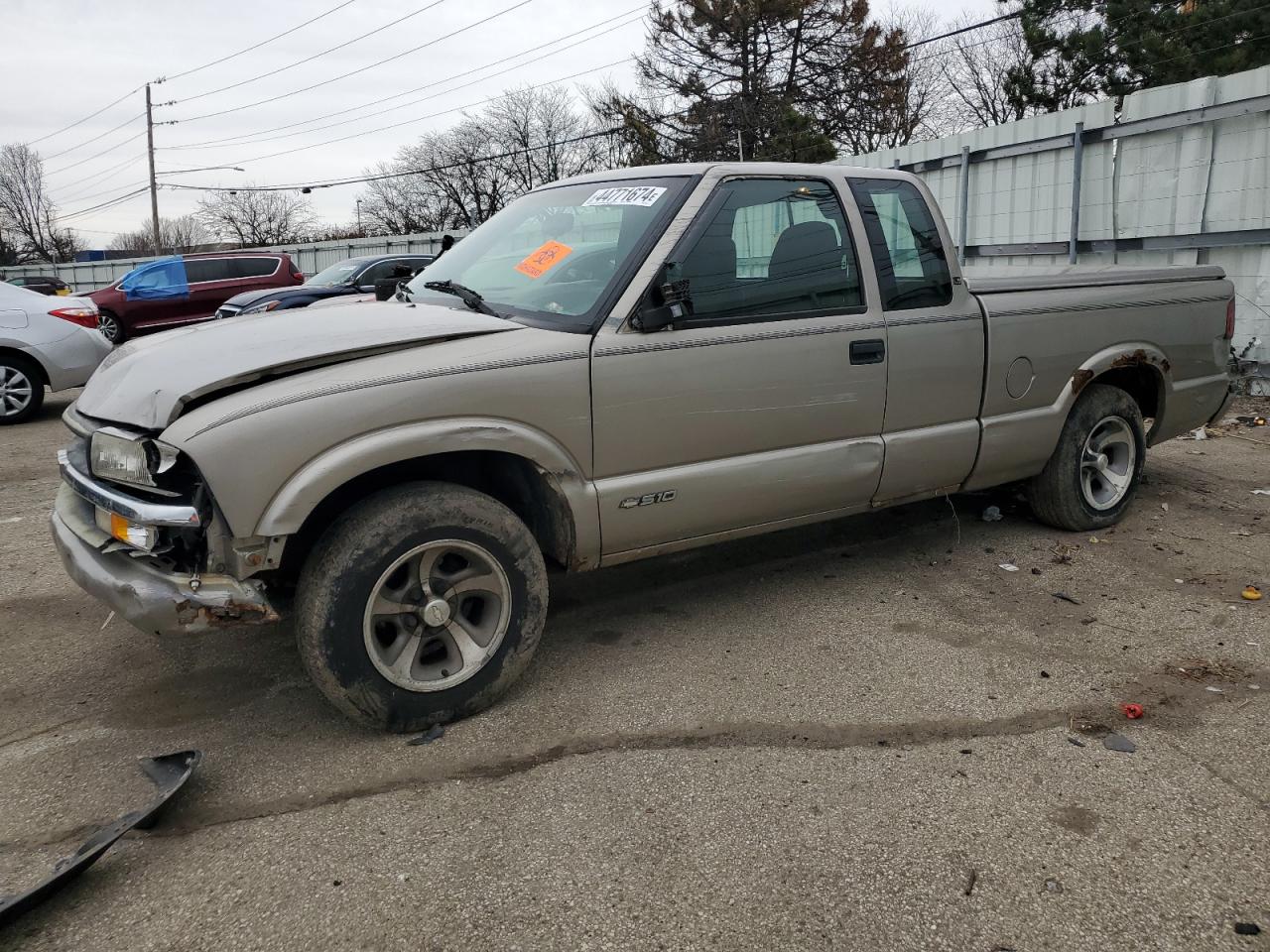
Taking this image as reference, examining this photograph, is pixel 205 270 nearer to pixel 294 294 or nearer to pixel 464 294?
pixel 294 294

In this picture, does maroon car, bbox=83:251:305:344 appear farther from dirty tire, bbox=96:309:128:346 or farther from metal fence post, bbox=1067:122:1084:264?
metal fence post, bbox=1067:122:1084:264

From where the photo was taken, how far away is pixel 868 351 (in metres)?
4.07

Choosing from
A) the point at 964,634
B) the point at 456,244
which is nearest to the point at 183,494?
the point at 456,244

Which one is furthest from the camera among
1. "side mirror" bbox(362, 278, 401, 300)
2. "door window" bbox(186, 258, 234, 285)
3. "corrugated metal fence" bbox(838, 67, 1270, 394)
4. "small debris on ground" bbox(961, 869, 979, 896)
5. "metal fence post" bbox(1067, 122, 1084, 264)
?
"door window" bbox(186, 258, 234, 285)

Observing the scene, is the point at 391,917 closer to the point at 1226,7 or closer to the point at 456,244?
the point at 456,244

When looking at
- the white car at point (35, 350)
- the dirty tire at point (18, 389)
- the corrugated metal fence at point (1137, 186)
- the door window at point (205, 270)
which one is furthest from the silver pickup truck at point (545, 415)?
the door window at point (205, 270)

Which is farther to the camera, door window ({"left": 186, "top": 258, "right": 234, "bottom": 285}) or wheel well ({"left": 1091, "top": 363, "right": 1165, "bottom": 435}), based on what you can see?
door window ({"left": 186, "top": 258, "right": 234, "bottom": 285})

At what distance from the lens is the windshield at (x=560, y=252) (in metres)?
3.62

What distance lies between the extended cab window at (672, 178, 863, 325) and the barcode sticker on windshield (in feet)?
0.76

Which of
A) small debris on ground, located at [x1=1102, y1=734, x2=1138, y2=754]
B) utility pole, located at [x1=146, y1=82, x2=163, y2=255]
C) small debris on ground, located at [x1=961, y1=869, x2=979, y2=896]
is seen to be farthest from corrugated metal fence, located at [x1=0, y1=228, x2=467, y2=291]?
small debris on ground, located at [x1=961, y1=869, x2=979, y2=896]

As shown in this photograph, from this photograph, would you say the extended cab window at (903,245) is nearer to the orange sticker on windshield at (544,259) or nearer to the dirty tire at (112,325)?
the orange sticker on windshield at (544,259)

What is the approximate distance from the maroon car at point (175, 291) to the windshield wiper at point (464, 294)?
14.7 meters

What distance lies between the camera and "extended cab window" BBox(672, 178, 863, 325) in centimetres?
371

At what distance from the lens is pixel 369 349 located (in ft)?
10.4
